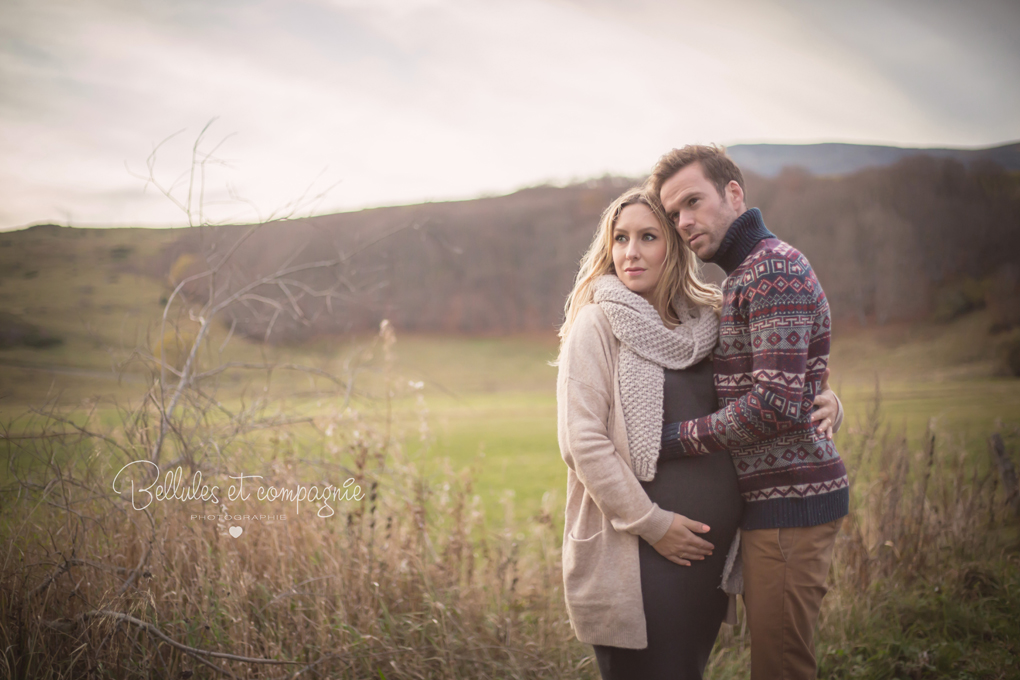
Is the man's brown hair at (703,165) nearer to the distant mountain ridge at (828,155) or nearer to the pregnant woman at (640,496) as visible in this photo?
the pregnant woman at (640,496)

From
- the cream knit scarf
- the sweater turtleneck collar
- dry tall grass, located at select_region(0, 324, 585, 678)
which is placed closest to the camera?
the cream knit scarf

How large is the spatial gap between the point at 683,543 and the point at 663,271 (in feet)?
3.06

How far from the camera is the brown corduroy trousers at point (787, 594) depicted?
1.72m

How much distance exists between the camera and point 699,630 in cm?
173

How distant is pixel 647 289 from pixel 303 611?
7.10 feet

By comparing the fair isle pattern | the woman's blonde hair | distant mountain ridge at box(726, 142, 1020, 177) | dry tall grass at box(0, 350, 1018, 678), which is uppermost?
distant mountain ridge at box(726, 142, 1020, 177)

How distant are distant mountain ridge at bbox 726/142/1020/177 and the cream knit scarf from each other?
1533cm

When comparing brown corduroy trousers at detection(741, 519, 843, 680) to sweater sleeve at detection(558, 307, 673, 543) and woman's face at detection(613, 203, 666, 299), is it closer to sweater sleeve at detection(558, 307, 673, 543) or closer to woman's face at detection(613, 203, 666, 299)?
sweater sleeve at detection(558, 307, 673, 543)

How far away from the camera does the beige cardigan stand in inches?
64.2

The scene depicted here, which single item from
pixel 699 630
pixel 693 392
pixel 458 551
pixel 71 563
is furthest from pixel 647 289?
pixel 71 563

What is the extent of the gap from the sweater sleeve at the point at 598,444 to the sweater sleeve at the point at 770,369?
228mm

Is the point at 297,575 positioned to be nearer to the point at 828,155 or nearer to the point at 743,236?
the point at 743,236

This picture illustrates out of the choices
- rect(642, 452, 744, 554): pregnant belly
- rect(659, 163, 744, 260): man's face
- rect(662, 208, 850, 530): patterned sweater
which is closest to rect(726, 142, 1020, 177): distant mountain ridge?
rect(659, 163, 744, 260): man's face

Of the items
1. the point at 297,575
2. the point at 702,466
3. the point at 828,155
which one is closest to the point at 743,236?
the point at 702,466
